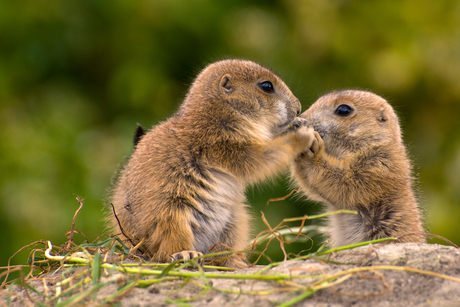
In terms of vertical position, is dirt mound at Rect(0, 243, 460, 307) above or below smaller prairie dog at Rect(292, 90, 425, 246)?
below

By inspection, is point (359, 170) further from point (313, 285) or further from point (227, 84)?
point (313, 285)

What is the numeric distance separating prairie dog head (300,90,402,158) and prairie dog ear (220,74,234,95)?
0.93m

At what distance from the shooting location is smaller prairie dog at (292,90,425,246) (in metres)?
4.46

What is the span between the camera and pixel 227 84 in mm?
4648

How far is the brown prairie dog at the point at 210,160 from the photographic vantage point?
3889mm

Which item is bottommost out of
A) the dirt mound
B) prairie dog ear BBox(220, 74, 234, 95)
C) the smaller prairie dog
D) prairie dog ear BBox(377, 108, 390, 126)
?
the dirt mound

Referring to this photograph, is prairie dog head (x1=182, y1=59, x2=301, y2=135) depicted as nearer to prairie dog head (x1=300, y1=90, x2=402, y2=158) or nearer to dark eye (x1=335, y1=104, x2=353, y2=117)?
prairie dog head (x1=300, y1=90, x2=402, y2=158)

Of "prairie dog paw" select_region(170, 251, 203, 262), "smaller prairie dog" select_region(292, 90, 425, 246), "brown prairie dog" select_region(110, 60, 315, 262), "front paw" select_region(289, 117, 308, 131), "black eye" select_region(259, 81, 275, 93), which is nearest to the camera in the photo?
"prairie dog paw" select_region(170, 251, 203, 262)

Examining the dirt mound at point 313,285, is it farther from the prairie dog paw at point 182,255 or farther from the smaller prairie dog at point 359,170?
the smaller prairie dog at point 359,170

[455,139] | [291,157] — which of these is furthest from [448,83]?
[291,157]

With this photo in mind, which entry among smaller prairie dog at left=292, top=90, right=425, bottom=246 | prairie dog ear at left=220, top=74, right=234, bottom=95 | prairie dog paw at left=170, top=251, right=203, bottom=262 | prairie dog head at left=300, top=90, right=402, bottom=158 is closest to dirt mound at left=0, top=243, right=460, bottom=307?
prairie dog paw at left=170, top=251, right=203, bottom=262

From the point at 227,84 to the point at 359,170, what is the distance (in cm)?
148

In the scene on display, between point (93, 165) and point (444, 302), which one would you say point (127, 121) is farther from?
point (444, 302)

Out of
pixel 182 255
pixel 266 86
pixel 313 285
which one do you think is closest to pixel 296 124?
pixel 266 86
